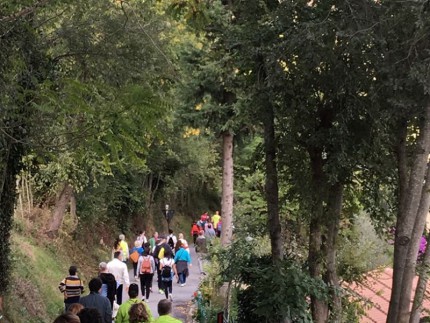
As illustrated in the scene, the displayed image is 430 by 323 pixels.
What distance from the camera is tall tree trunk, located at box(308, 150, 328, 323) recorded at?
8930 millimetres

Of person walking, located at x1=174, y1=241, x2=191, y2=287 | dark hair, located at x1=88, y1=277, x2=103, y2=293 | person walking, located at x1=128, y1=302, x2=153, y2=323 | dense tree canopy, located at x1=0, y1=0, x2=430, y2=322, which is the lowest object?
person walking, located at x1=128, y1=302, x2=153, y2=323

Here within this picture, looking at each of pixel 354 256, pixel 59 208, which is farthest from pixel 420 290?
pixel 59 208

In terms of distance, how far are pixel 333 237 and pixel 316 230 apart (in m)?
0.50

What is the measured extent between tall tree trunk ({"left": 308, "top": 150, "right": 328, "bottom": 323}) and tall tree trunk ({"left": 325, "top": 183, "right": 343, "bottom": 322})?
0.17 m

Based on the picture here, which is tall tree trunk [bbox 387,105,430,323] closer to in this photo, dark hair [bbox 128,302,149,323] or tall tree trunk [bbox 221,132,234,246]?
dark hair [bbox 128,302,149,323]

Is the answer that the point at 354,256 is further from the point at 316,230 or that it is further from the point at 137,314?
the point at 137,314

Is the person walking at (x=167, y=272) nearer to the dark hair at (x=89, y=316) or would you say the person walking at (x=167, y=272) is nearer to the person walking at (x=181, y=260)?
the person walking at (x=181, y=260)

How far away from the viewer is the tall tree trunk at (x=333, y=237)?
905cm

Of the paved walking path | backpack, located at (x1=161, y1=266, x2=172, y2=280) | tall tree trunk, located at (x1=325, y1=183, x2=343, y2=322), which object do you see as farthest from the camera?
backpack, located at (x1=161, y1=266, x2=172, y2=280)

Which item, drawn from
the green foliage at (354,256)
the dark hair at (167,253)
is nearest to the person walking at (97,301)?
the green foliage at (354,256)

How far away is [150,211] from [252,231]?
69.1 ft

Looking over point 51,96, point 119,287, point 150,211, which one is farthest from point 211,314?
point 150,211

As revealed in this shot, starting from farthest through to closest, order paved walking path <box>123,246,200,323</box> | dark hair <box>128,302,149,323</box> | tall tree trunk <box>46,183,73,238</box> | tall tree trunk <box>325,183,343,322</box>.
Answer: tall tree trunk <box>46,183,73,238</box>, paved walking path <box>123,246,200,323</box>, tall tree trunk <box>325,183,343,322</box>, dark hair <box>128,302,149,323</box>

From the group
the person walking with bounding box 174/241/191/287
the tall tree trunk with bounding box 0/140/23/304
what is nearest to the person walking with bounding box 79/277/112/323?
the tall tree trunk with bounding box 0/140/23/304
